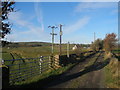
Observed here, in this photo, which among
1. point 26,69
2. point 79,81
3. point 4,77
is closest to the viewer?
point 4,77

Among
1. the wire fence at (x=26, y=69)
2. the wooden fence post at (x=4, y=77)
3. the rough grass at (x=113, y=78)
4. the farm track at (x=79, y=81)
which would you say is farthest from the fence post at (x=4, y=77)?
the rough grass at (x=113, y=78)

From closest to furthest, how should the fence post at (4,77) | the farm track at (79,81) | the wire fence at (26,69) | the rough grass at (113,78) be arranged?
the fence post at (4,77)
the farm track at (79,81)
the rough grass at (113,78)
the wire fence at (26,69)

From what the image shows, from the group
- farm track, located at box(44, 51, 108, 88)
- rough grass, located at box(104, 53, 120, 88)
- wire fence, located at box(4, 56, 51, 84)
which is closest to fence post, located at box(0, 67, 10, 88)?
wire fence, located at box(4, 56, 51, 84)

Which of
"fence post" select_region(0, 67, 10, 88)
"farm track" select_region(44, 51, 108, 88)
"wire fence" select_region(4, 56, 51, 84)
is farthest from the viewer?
"wire fence" select_region(4, 56, 51, 84)

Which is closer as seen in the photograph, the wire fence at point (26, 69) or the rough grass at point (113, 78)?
the rough grass at point (113, 78)

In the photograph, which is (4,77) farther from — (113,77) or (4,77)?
(113,77)

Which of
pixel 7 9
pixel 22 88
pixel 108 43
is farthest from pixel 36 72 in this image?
pixel 108 43

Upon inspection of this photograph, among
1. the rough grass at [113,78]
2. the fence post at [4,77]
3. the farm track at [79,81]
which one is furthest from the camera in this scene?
the rough grass at [113,78]

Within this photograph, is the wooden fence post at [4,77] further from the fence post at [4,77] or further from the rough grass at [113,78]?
the rough grass at [113,78]

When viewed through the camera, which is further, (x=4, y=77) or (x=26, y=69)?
(x=26, y=69)

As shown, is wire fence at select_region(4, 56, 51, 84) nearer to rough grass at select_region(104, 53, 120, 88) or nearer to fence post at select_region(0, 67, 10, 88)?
fence post at select_region(0, 67, 10, 88)

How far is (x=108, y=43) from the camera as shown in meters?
33.0

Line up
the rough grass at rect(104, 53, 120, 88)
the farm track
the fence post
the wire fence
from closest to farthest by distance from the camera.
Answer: the fence post
the farm track
the rough grass at rect(104, 53, 120, 88)
the wire fence

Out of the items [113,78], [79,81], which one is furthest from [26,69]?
[113,78]
